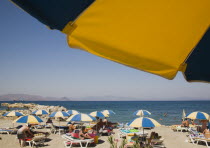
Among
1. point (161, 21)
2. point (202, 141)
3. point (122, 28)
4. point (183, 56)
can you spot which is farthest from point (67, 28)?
point (202, 141)

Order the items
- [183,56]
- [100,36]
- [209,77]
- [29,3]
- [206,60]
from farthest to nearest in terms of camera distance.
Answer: [209,77]
[206,60]
[183,56]
[100,36]
[29,3]

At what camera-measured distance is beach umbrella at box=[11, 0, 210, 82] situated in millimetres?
1276

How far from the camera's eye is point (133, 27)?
4.71 feet

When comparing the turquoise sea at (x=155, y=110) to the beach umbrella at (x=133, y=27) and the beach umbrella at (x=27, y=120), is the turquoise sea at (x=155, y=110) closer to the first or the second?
the beach umbrella at (x=27, y=120)

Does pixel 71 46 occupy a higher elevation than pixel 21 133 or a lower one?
higher

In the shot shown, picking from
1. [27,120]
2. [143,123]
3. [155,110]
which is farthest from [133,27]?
[155,110]

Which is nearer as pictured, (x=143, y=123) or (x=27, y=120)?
(x=143, y=123)

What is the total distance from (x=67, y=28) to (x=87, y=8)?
0.19m

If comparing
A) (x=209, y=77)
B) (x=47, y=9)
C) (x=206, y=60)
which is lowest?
(x=209, y=77)

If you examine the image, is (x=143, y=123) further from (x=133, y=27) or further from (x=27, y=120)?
(x=133, y=27)

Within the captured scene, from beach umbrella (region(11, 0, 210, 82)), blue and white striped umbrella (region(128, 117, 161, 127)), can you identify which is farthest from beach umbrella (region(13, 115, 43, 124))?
beach umbrella (region(11, 0, 210, 82))

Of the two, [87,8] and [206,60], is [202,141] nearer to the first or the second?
[206,60]

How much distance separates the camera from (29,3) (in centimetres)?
116

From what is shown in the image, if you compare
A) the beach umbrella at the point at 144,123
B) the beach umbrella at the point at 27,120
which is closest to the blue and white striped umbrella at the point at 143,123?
the beach umbrella at the point at 144,123
